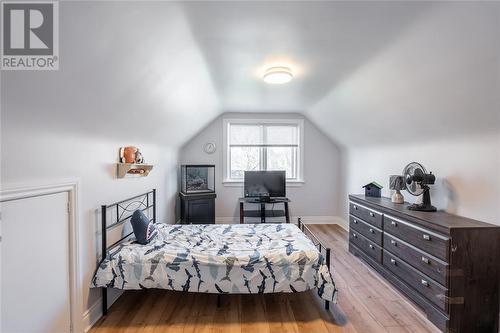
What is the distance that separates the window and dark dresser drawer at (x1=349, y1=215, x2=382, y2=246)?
1886 mm

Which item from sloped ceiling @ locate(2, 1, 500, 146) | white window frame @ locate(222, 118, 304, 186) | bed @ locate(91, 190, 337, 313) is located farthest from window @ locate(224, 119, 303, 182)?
bed @ locate(91, 190, 337, 313)

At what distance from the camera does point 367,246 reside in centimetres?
321

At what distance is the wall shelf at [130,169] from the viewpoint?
2.54 metres

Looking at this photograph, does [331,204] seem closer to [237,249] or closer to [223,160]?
[223,160]

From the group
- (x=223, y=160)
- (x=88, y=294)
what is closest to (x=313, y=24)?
(x=88, y=294)

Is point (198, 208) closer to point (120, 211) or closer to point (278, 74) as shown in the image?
point (120, 211)

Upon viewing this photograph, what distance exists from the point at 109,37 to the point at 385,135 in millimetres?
3483

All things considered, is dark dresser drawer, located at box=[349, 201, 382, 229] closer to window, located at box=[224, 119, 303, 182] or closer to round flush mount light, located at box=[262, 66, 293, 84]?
window, located at box=[224, 119, 303, 182]

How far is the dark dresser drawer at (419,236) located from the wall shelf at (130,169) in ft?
9.97

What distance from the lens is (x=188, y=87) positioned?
9.46ft

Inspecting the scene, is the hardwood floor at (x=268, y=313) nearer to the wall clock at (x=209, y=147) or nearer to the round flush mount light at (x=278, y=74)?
the round flush mount light at (x=278, y=74)

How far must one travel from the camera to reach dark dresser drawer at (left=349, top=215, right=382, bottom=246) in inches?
117

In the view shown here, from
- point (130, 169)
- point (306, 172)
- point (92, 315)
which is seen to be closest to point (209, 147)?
point (306, 172)

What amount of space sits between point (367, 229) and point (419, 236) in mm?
943
